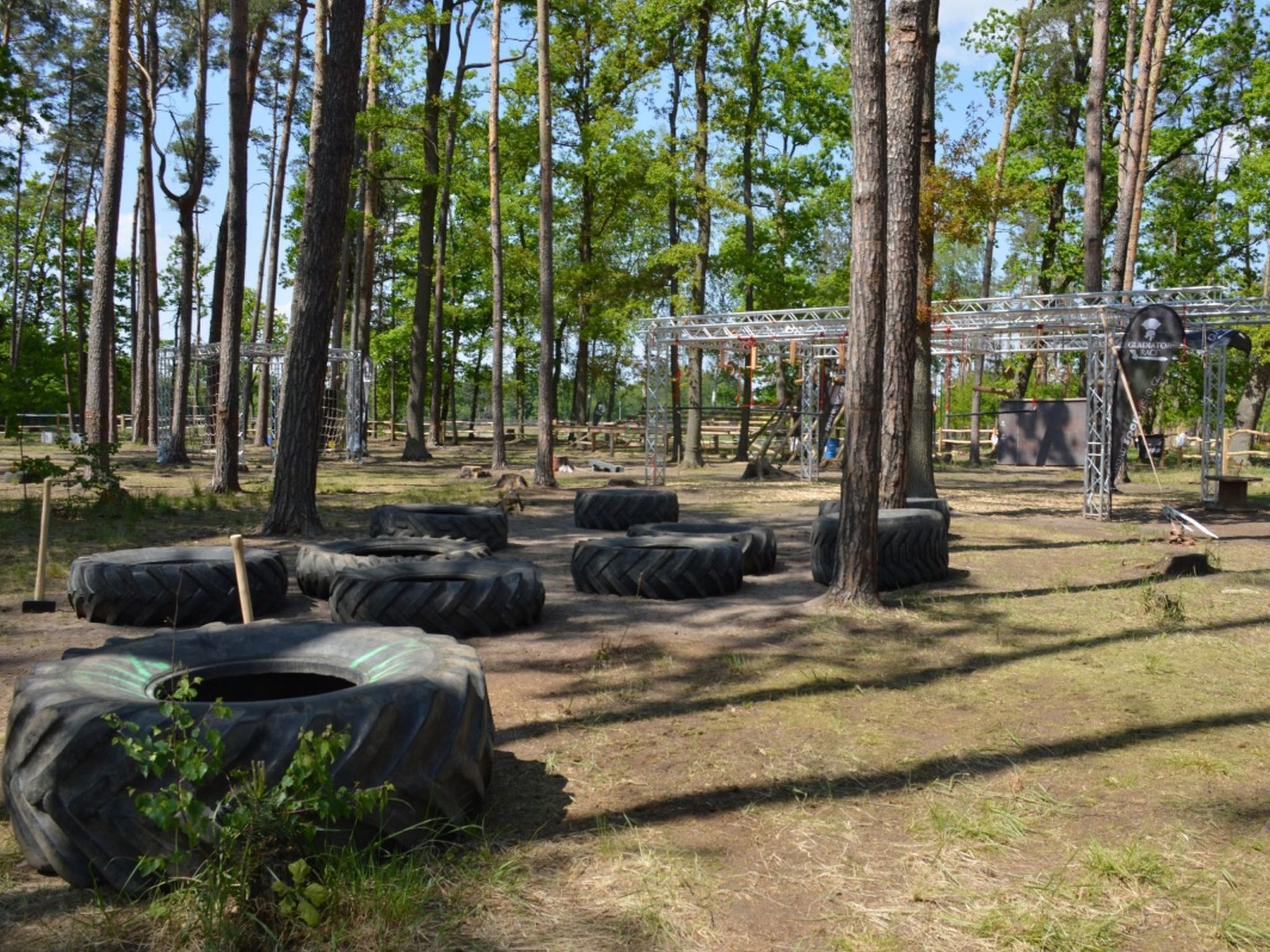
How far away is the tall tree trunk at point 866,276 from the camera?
7.43 metres

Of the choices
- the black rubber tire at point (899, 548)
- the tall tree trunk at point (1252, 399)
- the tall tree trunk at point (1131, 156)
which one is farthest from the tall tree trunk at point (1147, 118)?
the black rubber tire at point (899, 548)

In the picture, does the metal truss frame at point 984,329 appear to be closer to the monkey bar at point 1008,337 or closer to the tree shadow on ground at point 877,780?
Result: the monkey bar at point 1008,337

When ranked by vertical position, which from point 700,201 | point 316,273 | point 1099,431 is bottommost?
point 1099,431

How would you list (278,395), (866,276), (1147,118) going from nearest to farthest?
(866,276)
(1147,118)
(278,395)

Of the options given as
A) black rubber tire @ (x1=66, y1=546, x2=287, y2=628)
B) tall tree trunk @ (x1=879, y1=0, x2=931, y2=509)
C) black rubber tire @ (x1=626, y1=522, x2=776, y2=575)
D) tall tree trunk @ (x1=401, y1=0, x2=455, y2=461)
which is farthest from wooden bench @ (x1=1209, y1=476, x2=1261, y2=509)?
tall tree trunk @ (x1=401, y1=0, x2=455, y2=461)

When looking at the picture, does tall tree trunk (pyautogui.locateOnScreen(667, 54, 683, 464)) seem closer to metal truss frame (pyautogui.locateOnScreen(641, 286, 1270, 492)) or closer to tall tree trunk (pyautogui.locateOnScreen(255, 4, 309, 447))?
metal truss frame (pyautogui.locateOnScreen(641, 286, 1270, 492))

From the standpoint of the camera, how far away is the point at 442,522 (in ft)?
33.2

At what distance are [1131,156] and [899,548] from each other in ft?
63.2

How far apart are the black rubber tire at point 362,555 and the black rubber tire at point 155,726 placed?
11.7 ft

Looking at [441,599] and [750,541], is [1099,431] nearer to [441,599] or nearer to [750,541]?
[750,541]

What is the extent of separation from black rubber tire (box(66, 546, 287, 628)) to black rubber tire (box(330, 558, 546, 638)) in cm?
75

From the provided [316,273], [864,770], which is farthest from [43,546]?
[864,770]

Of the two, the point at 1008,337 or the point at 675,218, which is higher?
the point at 675,218

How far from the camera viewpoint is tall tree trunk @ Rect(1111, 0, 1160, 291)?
71.4 ft
